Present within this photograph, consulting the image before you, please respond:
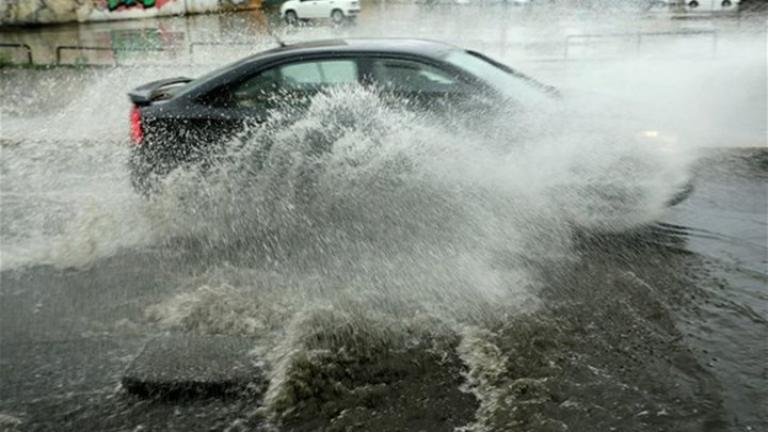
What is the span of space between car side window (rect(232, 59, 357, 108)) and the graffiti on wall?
25166 mm

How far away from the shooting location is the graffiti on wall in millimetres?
27625

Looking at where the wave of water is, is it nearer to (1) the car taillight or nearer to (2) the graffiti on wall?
(1) the car taillight

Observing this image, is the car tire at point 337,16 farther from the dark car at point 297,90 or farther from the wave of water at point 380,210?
the wave of water at point 380,210

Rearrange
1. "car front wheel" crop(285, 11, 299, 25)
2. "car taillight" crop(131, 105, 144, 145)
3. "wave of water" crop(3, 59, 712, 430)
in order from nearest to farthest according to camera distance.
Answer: "wave of water" crop(3, 59, 712, 430)
"car taillight" crop(131, 105, 144, 145)
"car front wheel" crop(285, 11, 299, 25)

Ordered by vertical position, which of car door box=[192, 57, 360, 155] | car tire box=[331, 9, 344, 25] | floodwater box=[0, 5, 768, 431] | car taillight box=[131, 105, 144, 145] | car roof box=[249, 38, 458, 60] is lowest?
floodwater box=[0, 5, 768, 431]

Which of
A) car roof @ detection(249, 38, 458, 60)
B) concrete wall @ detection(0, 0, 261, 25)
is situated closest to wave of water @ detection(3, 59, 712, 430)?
car roof @ detection(249, 38, 458, 60)

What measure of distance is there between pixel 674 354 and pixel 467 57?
3316mm

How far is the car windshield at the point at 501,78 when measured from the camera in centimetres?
571

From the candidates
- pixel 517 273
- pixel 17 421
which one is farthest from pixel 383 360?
pixel 17 421

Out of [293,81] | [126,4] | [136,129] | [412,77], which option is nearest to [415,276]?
[412,77]

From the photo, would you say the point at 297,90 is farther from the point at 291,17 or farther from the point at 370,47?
the point at 291,17

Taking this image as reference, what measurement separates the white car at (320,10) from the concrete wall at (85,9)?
491cm

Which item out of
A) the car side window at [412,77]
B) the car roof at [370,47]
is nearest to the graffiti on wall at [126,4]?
the car roof at [370,47]

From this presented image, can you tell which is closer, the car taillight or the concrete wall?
the car taillight
